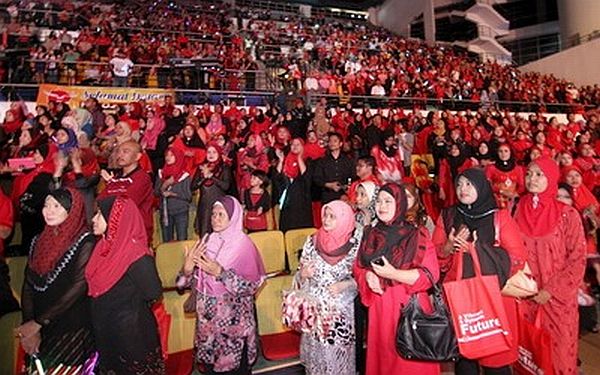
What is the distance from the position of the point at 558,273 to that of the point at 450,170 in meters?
4.27

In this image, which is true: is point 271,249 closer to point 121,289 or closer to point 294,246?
point 294,246

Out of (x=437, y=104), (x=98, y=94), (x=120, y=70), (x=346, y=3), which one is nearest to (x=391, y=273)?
(x=98, y=94)

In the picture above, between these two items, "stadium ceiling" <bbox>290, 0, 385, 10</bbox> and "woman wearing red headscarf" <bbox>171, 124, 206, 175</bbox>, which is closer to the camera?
"woman wearing red headscarf" <bbox>171, 124, 206, 175</bbox>

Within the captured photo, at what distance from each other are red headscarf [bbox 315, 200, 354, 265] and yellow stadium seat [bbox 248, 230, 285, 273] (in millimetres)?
1124

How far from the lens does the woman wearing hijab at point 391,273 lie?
2211 millimetres

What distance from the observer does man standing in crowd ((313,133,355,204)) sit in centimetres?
494

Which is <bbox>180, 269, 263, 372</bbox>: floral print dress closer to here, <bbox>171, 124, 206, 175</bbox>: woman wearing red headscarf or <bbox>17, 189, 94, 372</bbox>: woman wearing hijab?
<bbox>17, 189, 94, 372</bbox>: woman wearing hijab

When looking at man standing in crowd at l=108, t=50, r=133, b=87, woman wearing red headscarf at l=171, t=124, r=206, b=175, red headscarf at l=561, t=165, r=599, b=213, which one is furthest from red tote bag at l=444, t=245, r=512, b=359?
man standing in crowd at l=108, t=50, r=133, b=87

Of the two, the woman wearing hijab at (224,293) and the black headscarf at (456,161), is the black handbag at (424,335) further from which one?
the black headscarf at (456,161)

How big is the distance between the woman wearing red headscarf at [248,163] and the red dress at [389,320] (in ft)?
10.2

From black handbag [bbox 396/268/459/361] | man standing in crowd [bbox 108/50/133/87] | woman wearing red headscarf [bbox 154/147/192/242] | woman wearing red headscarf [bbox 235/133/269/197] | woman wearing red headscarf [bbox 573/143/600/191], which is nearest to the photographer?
black handbag [bbox 396/268/459/361]

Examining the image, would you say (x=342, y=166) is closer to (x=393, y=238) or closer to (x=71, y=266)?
(x=393, y=238)

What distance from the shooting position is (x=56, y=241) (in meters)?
2.22

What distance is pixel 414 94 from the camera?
13141 mm
